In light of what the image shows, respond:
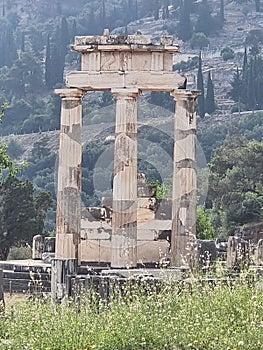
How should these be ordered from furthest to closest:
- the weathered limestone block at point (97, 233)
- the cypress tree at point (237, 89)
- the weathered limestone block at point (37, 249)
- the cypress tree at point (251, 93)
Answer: the cypress tree at point (237, 89) < the cypress tree at point (251, 93) < the weathered limestone block at point (37, 249) < the weathered limestone block at point (97, 233)

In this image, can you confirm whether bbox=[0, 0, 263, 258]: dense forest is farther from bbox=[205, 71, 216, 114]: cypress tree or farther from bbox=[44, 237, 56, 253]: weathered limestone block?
bbox=[44, 237, 56, 253]: weathered limestone block

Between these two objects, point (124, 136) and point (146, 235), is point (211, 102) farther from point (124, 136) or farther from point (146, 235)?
point (124, 136)

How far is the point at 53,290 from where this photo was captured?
2391 cm

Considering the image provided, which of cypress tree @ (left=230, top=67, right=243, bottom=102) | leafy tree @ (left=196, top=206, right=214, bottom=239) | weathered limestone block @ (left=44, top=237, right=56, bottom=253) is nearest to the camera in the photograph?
weathered limestone block @ (left=44, top=237, right=56, bottom=253)

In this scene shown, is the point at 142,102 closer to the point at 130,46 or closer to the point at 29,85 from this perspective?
the point at 29,85

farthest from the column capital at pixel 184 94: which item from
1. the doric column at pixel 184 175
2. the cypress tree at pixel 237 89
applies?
the cypress tree at pixel 237 89

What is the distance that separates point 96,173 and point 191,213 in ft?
157

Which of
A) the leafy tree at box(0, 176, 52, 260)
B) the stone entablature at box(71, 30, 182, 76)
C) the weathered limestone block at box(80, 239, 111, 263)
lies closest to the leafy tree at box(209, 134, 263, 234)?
the leafy tree at box(0, 176, 52, 260)

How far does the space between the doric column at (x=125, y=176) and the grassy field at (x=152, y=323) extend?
41.2ft

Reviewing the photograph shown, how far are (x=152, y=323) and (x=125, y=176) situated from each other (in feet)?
50.0

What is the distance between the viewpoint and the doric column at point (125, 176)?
3188cm

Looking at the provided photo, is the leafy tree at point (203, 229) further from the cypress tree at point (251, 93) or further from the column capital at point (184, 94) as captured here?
the cypress tree at point (251, 93)

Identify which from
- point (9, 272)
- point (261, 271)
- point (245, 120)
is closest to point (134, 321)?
point (261, 271)

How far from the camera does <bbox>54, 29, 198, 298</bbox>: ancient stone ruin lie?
3178 cm
